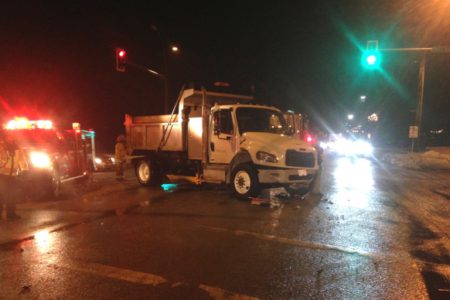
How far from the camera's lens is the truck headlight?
33.8 feet

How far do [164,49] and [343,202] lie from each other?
14.1 metres

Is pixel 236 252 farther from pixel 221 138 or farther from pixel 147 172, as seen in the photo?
pixel 147 172

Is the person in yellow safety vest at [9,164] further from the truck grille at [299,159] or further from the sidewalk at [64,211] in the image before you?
the truck grille at [299,159]

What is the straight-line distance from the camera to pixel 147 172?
44.7ft

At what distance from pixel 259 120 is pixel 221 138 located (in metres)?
1.22

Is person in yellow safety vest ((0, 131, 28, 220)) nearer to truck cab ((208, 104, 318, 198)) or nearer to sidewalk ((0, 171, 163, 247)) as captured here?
sidewalk ((0, 171, 163, 247))

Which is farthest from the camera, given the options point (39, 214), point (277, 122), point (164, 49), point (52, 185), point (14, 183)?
point (164, 49)

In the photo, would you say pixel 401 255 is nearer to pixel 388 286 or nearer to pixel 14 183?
pixel 388 286

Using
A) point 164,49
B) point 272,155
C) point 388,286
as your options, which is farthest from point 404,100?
point 388,286

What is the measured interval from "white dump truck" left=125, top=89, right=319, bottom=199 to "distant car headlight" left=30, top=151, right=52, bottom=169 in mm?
3576

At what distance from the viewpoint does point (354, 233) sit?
7273mm

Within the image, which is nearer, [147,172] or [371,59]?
[147,172]

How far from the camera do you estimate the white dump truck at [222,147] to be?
1042cm

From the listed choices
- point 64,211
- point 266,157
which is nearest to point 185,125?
point 266,157
